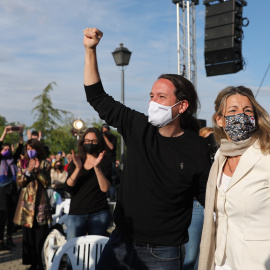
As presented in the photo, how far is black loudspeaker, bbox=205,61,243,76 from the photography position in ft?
34.9

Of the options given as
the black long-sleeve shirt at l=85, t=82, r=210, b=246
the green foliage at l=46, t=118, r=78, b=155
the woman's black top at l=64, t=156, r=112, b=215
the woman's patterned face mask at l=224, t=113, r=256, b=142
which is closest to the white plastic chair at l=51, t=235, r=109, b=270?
the black long-sleeve shirt at l=85, t=82, r=210, b=246

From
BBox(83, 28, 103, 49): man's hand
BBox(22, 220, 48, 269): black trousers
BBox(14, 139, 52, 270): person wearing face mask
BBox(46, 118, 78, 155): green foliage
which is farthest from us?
BBox(46, 118, 78, 155): green foliage

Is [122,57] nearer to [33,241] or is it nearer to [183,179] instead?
[33,241]

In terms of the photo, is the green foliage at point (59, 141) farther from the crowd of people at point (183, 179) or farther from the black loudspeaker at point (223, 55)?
the crowd of people at point (183, 179)

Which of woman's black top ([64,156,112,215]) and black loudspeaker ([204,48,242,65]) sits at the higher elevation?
black loudspeaker ([204,48,242,65])

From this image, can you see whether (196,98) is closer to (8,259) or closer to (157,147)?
(157,147)

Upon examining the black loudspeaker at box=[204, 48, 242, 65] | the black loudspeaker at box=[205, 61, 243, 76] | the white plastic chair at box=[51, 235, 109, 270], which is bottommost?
the white plastic chair at box=[51, 235, 109, 270]

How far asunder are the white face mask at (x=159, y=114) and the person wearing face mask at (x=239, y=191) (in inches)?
14.9

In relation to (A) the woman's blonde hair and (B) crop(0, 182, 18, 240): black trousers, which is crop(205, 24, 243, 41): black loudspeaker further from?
(A) the woman's blonde hair

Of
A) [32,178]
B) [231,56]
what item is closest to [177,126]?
[32,178]

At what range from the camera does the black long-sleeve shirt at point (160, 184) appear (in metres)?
2.64

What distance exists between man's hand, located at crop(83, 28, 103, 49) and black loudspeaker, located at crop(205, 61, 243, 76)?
8278 mm

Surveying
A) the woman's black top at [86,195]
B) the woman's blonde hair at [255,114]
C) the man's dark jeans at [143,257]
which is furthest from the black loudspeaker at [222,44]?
the man's dark jeans at [143,257]

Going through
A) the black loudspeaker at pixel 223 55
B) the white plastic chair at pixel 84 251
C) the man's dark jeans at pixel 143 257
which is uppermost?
the black loudspeaker at pixel 223 55
